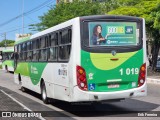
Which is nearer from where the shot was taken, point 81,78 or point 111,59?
point 81,78

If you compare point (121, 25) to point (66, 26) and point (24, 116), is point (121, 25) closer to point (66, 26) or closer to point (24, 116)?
point (66, 26)

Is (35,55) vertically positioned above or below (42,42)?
below

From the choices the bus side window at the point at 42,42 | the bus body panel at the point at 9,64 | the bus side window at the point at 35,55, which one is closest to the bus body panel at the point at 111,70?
the bus side window at the point at 42,42

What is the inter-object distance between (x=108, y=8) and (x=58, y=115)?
101 ft

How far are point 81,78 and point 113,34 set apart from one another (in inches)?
64.6

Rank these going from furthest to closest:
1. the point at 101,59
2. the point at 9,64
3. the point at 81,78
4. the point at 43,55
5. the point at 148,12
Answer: the point at 9,64 → the point at 148,12 → the point at 43,55 → the point at 101,59 → the point at 81,78

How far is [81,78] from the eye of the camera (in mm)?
11250

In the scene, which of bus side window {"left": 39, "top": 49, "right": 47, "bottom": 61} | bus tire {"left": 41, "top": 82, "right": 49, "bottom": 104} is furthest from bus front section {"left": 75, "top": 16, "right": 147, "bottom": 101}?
bus tire {"left": 41, "top": 82, "right": 49, "bottom": 104}

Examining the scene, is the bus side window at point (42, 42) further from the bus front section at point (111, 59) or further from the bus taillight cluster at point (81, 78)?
the bus taillight cluster at point (81, 78)

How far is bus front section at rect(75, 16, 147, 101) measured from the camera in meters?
11.3

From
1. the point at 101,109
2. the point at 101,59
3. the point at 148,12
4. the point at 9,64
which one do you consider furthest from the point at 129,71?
the point at 9,64

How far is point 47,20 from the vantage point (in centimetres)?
4938

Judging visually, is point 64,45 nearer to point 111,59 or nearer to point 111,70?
point 111,59

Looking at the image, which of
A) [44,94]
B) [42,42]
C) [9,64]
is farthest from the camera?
[9,64]
